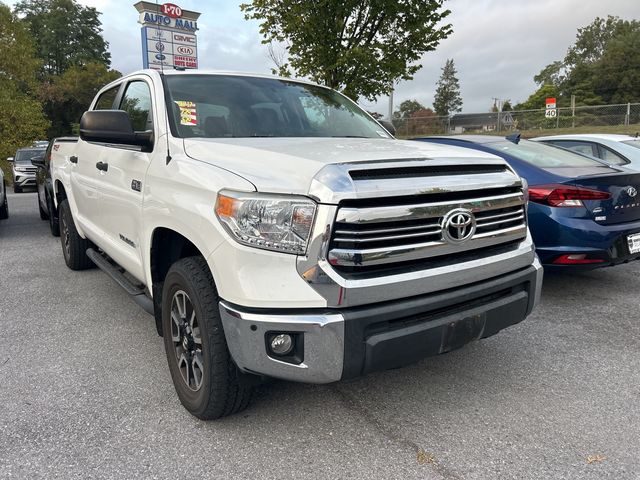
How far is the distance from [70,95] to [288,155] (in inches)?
1790

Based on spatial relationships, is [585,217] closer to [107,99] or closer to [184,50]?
[107,99]

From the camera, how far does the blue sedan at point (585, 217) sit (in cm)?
402

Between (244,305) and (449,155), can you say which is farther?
(449,155)

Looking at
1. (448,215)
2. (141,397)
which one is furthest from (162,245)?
(448,215)

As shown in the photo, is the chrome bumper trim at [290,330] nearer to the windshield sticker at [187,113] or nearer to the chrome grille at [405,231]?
the chrome grille at [405,231]

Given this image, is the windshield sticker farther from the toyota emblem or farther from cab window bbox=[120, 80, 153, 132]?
the toyota emblem

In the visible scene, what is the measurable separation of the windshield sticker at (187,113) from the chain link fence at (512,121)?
23.9 meters

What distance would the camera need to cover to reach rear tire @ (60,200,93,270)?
5.27m

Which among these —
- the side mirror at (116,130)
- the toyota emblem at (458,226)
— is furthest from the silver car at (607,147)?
the side mirror at (116,130)

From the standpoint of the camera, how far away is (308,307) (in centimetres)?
203

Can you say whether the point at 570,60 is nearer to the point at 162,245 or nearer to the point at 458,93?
the point at 458,93

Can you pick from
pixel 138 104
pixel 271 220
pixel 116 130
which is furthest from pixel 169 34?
pixel 271 220

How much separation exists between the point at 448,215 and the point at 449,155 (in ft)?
1.22

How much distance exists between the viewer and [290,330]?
2027mm
